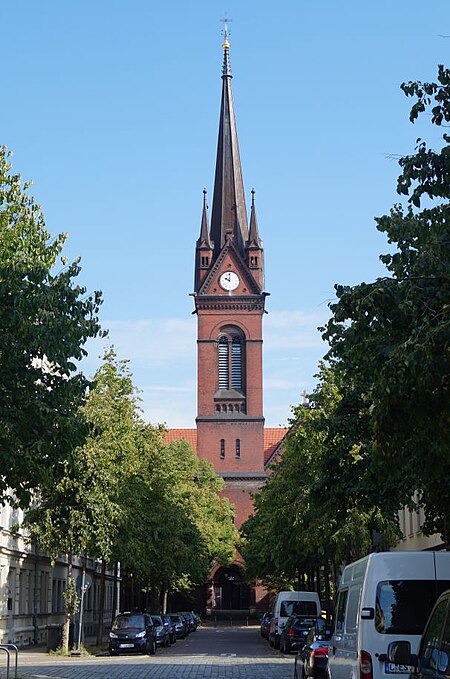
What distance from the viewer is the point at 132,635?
38094 mm

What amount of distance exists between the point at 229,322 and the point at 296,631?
54.9 m

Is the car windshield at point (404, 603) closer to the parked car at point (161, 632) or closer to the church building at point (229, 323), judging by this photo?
the parked car at point (161, 632)

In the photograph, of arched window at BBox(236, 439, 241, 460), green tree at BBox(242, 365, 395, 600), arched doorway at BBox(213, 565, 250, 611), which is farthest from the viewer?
arched doorway at BBox(213, 565, 250, 611)

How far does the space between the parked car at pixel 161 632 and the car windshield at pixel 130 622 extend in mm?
4137

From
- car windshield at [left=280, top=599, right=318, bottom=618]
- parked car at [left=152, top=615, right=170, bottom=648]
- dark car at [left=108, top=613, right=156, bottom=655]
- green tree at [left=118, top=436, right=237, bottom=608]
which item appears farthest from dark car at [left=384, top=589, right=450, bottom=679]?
parked car at [left=152, top=615, right=170, bottom=648]

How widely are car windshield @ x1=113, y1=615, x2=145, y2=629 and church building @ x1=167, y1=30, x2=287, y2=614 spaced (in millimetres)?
49201

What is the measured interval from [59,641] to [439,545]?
14425mm

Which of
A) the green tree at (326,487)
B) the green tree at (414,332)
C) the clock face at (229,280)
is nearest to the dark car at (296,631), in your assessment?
the green tree at (326,487)

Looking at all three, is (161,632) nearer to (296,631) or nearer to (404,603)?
(296,631)

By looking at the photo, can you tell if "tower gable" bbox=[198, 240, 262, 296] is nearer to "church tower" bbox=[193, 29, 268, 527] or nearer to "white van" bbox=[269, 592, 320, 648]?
"church tower" bbox=[193, 29, 268, 527]

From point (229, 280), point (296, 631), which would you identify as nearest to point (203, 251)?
point (229, 280)

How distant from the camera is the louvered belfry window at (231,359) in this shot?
89.6 m

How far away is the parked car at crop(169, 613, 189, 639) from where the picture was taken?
5517 centimetres

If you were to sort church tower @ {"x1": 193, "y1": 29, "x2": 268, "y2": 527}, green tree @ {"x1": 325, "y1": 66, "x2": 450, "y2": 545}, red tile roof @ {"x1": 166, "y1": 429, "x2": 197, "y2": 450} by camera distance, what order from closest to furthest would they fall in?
green tree @ {"x1": 325, "y1": 66, "x2": 450, "y2": 545}
church tower @ {"x1": 193, "y1": 29, "x2": 268, "y2": 527}
red tile roof @ {"x1": 166, "y1": 429, "x2": 197, "y2": 450}
